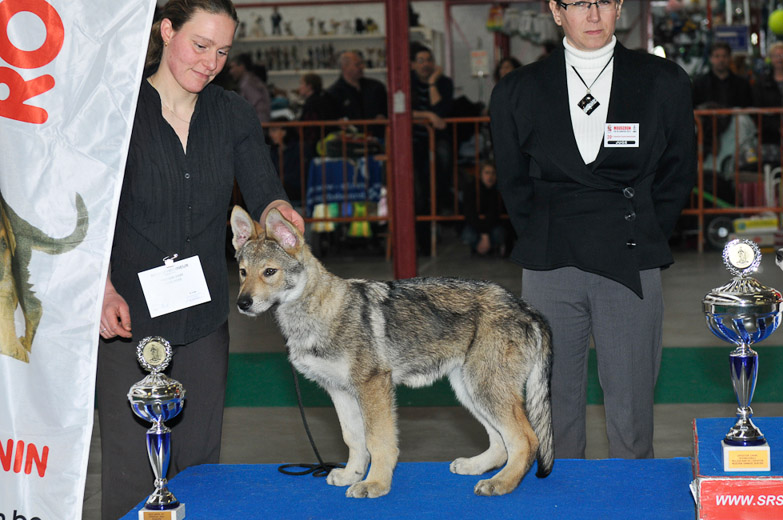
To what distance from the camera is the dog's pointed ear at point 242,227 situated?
2.70 m

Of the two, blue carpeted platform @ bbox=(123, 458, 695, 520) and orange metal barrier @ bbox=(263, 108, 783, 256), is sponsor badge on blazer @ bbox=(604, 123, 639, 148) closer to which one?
blue carpeted platform @ bbox=(123, 458, 695, 520)

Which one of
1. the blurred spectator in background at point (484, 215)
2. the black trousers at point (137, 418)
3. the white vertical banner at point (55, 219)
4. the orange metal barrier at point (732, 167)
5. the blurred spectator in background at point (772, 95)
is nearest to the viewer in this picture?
the white vertical banner at point (55, 219)

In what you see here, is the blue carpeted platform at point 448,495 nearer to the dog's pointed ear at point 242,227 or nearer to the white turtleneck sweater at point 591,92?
the dog's pointed ear at point 242,227

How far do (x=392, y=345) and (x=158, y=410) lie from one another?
2.20 feet

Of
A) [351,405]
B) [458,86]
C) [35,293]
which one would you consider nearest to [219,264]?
[351,405]

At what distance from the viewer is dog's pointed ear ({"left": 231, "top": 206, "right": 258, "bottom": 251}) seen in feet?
8.84

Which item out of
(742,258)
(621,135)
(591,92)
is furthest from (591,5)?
(742,258)

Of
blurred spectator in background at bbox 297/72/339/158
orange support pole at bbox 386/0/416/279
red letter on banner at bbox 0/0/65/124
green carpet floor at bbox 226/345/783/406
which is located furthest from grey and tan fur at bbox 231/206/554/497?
blurred spectator in background at bbox 297/72/339/158

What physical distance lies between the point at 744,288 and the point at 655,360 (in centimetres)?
87

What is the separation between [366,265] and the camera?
10664mm

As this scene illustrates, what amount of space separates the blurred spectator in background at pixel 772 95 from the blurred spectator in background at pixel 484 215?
3285 millimetres

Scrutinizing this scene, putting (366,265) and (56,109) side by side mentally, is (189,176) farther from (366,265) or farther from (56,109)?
(366,265)

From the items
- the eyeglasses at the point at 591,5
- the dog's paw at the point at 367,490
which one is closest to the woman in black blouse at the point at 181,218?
the dog's paw at the point at 367,490

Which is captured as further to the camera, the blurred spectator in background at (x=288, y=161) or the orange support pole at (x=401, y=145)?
the blurred spectator in background at (x=288, y=161)
